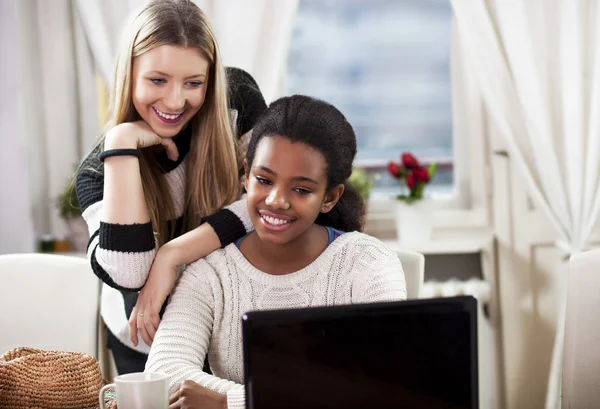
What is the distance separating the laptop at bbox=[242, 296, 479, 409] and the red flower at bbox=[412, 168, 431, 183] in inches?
78.2

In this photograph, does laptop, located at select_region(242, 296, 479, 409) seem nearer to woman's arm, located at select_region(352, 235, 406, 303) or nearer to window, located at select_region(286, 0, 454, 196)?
woman's arm, located at select_region(352, 235, 406, 303)

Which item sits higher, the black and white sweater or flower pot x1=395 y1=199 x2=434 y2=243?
the black and white sweater

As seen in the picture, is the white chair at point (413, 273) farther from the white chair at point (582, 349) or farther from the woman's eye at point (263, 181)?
the woman's eye at point (263, 181)

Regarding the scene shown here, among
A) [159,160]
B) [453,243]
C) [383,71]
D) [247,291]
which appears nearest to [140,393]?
[247,291]

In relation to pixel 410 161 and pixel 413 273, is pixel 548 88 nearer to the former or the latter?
pixel 410 161

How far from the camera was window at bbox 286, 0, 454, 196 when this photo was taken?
3.11 m

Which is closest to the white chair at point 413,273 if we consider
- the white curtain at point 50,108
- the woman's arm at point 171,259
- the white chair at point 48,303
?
the woman's arm at point 171,259

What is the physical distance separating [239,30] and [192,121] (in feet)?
3.93

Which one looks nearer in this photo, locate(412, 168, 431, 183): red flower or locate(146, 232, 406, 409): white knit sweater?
locate(146, 232, 406, 409): white knit sweater

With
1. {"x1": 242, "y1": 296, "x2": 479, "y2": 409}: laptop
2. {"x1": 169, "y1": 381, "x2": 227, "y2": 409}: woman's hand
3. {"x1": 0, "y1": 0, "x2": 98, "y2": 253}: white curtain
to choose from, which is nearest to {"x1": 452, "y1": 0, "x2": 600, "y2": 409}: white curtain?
{"x1": 0, "y1": 0, "x2": 98, "y2": 253}: white curtain

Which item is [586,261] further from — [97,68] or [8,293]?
[97,68]

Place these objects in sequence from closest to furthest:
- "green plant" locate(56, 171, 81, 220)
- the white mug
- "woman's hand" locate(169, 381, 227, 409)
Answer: the white mug < "woman's hand" locate(169, 381, 227, 409) < "green plant" locate(56, 171, 81, 220)

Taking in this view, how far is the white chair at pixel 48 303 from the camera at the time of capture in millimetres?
1904

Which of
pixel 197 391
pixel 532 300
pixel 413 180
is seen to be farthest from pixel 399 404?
pixel 532 300
